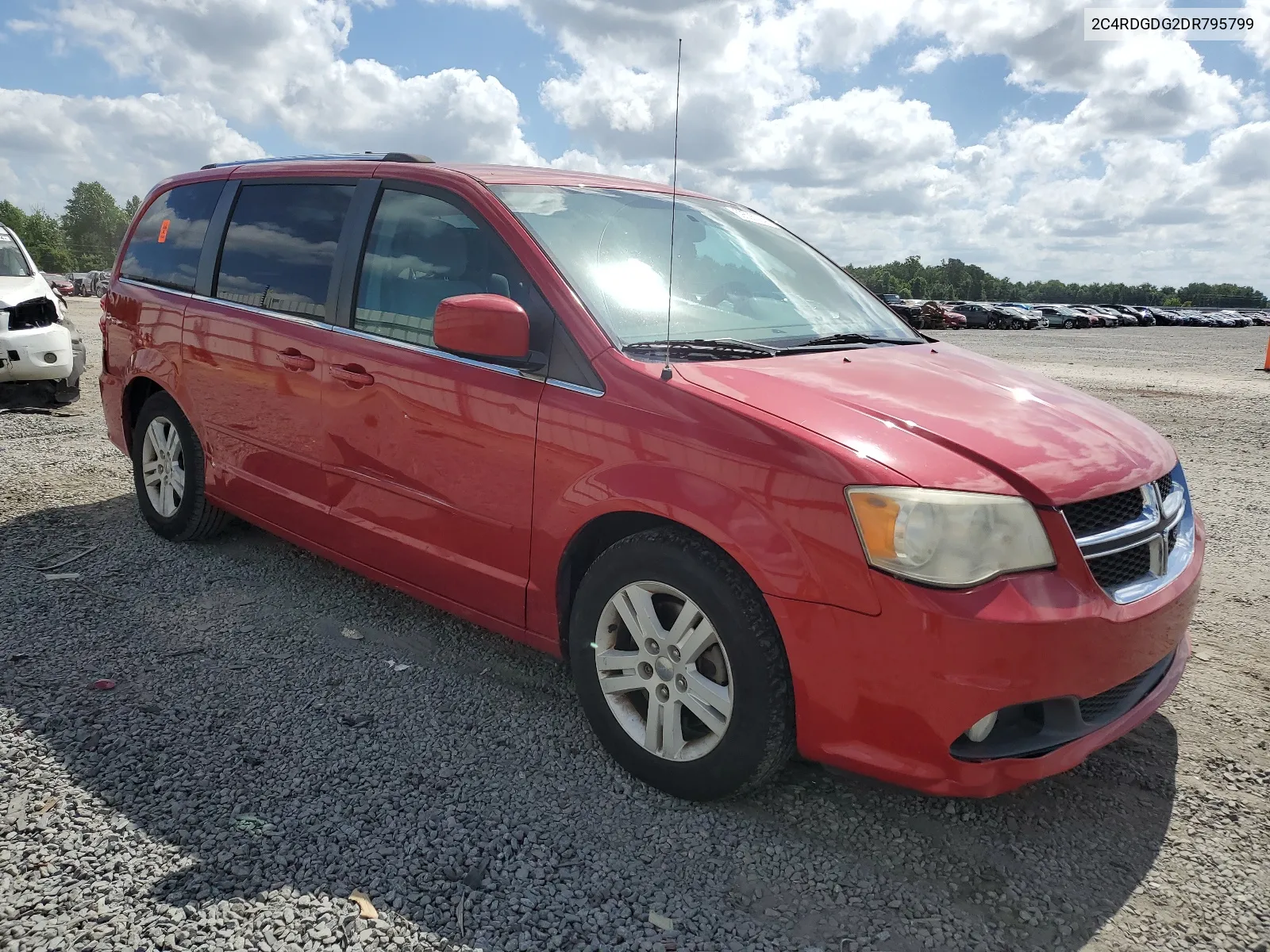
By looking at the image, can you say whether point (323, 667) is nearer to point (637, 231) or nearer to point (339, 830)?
point (339, 830)

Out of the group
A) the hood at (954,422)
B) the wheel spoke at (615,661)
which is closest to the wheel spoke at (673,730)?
the wheel spoke at (615,661)

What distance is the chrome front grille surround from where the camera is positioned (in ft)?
8.12

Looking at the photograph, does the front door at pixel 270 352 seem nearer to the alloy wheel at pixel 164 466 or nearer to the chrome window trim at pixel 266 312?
the chrome window trim at pixel 266 312

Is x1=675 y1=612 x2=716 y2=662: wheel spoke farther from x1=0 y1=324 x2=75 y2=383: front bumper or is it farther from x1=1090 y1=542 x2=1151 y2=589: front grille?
x1=0 y1=324 x2=75 y2=383: front bumper

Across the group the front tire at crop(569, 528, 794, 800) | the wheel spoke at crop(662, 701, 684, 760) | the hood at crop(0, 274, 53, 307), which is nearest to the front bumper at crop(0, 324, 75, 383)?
the hood at crop(0, 274, 53, 307)

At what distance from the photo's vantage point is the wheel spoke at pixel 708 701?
8.66 ft

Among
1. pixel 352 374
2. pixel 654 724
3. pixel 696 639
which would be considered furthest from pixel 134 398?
pixel 696 639

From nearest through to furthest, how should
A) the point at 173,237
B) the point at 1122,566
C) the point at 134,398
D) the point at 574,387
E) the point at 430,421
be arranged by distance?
1. the point at 1122,566
2. the point at 574,387
3. the point at 430,421
4. the point at 173,237
5. the point at 134,398

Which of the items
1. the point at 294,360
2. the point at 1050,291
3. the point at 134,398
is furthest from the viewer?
the point at 1050,291

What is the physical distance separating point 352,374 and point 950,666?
2.42 m

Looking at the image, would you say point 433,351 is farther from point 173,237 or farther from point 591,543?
point 173,237

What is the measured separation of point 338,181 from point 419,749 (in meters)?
2.35

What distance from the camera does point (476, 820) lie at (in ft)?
8.82

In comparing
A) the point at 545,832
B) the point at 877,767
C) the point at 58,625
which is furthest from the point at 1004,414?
the point at 58,625
